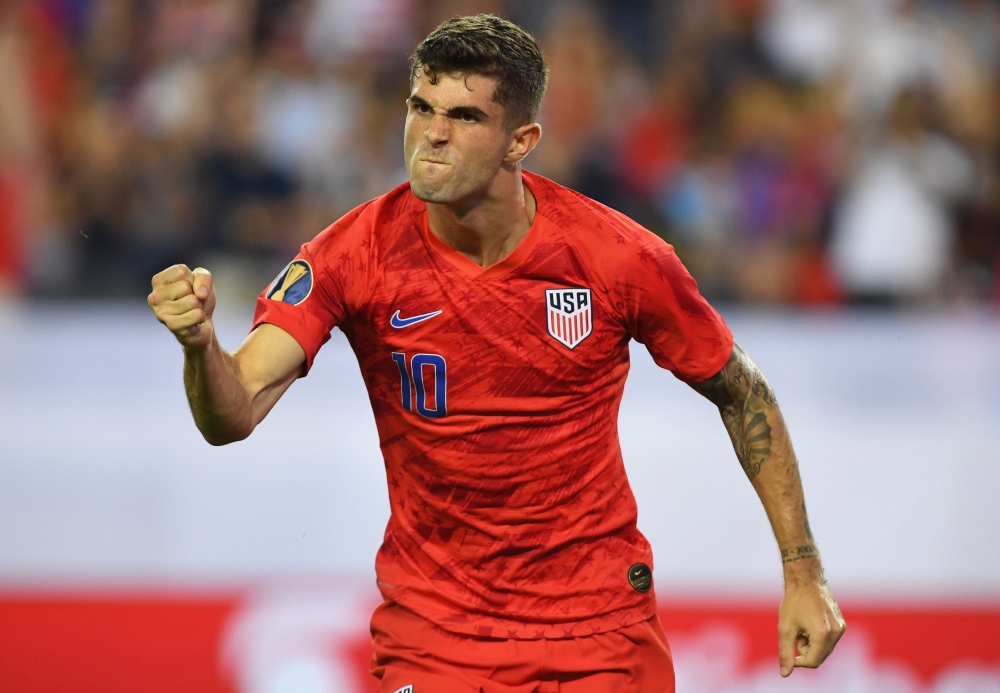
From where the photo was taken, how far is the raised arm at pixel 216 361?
9.63 ft

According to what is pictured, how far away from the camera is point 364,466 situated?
6.79 metres

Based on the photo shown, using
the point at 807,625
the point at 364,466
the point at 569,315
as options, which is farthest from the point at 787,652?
the point at 364,466

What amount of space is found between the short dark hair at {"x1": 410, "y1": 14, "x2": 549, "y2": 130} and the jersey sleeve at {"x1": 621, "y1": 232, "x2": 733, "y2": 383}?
0.50 meters

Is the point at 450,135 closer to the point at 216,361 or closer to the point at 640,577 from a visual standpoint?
the point at 216,361

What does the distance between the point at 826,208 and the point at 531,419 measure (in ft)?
21.6

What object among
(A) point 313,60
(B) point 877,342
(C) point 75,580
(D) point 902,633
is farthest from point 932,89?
(C) point 75,580

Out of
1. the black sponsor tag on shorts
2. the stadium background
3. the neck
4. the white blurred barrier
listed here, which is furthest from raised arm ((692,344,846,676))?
the white blurred barrier

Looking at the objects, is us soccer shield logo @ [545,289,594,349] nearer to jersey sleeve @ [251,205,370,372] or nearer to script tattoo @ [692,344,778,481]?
script tattoo @ [692,344,778,481]

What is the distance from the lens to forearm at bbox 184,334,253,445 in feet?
10.0

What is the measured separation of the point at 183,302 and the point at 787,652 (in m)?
1.81

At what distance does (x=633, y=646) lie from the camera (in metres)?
3.63

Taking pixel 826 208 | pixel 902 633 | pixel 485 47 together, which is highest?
pixel 826 208

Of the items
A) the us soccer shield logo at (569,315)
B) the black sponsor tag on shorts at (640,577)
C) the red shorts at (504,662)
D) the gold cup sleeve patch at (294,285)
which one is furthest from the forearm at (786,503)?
the gold cup sleeve patch at (294,285)

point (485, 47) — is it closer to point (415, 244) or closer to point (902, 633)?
point (415, 244)
